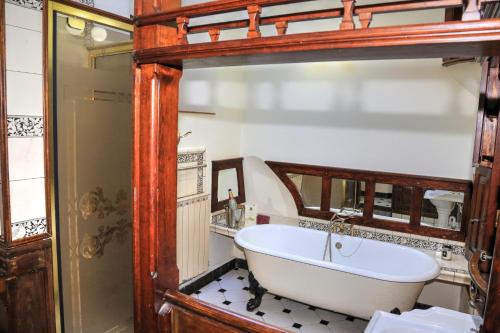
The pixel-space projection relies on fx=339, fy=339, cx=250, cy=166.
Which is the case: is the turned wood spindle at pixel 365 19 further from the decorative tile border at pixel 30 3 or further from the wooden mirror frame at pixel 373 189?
the wooden mirror frame at pixel 373 189

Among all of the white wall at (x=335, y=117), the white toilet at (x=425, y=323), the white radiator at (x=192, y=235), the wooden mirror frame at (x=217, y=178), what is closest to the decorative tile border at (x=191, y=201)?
the white radiator at (x=192, y=235)

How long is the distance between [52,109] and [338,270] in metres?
2.27

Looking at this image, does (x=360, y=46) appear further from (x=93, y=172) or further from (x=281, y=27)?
(x=93, y=172)

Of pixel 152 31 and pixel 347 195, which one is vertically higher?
pixel 152 31

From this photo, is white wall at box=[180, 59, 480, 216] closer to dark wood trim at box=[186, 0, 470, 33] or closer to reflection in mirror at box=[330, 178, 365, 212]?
reflection in mirror at box=[330, 178, 365, 212]

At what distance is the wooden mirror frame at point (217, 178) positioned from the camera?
362 centimetres

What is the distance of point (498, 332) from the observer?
30.0 inches

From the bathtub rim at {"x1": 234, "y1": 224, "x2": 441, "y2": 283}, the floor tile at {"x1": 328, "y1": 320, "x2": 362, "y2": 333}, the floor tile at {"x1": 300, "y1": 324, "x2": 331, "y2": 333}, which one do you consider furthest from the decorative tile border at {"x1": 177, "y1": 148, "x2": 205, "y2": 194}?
the floor tile at {"x1": 328, "y1": 320, "x2": 362, "y2": 333}

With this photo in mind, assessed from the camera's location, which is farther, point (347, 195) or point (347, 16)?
point (347, 195)

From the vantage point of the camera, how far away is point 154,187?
1181mm

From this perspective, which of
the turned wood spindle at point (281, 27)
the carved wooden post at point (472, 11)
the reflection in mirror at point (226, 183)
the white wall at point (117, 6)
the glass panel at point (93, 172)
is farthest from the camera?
the reflection in mirror at point (226, 183)

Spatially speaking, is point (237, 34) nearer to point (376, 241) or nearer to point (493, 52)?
point (376, 241)

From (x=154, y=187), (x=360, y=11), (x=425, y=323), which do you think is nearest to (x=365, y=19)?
(x=360, y=11)

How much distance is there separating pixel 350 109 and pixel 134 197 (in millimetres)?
2710
